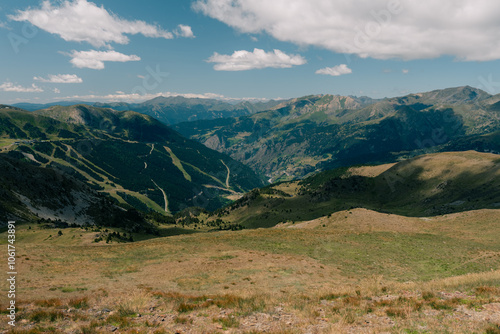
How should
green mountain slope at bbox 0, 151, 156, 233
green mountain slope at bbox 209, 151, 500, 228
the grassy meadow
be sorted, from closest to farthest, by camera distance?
1. the grassy meadow
2. green mountain slope at bbox 0, 151, 156, 233
3. green mountain slope at bbox 209, 151, 500, 228

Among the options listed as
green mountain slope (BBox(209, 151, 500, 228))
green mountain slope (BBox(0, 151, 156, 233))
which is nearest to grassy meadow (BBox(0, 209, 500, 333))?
green mountain slope (BBox(0, 151, 156, 233))

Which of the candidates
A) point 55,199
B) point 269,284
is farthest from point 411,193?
point 55,199

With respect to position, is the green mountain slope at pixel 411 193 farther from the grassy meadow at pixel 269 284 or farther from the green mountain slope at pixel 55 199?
the green mountain slope at pixel 55 199

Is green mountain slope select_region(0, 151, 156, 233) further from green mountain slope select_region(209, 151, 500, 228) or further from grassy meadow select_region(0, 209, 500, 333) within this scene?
green mountain slope select_region(209, 151, 500, 228)

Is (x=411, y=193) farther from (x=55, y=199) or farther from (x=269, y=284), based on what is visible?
(x=55, y=199)

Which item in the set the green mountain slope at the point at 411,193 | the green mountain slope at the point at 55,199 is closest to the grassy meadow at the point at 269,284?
the green mountain slope at the point at 55,199

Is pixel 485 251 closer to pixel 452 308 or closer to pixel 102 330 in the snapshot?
pixel 452 308

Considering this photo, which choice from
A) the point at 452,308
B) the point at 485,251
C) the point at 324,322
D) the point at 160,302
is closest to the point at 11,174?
the point at 160,302

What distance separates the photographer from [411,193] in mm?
148250

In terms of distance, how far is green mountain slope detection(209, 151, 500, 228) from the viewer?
11281 cm

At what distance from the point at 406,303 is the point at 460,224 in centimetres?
6726

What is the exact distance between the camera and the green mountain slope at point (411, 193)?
113m

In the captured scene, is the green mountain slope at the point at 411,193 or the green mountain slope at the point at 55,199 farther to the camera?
the green mountain slope at the point at 411,193

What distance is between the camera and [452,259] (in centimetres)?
4284
